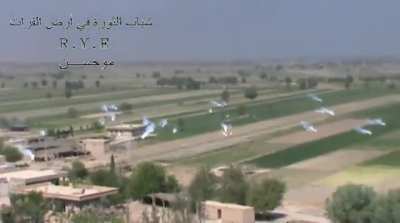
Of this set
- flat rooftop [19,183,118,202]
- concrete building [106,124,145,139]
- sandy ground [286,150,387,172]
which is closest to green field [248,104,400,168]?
sandy ground [286,150,387,172]

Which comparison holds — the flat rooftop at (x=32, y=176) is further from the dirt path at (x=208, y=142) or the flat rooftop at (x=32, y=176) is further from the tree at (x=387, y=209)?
the tree at (x=387, y=209)

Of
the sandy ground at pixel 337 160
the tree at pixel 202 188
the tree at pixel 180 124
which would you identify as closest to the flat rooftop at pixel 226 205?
the tree at pixel 202 188

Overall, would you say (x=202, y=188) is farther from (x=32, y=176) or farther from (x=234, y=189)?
(x=32, y=176)

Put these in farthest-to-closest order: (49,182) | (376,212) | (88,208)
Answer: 1. (49,182)
2. (88,208)
3. (376,212)

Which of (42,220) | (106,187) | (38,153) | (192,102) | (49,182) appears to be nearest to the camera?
(42,220)

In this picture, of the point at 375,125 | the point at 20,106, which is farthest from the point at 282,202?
the point at 20,106

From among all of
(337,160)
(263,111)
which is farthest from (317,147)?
(263,111)

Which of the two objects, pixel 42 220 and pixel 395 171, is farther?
pixel 395 171

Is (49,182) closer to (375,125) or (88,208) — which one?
(88,208)
